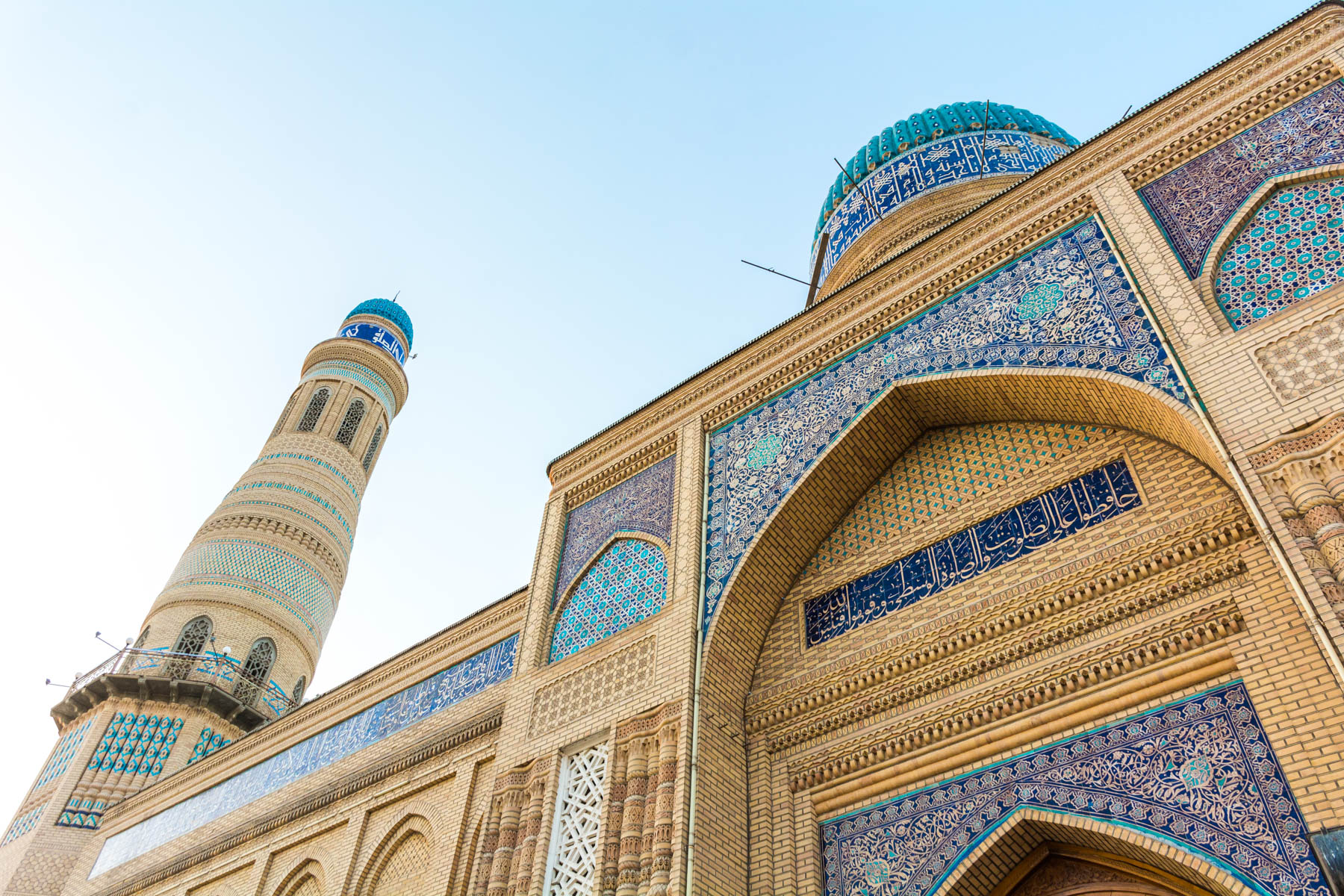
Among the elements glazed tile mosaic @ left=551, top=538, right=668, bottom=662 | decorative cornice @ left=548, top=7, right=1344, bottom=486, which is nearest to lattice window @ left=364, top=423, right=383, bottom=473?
decorative cornice @ left=548, top=7, right=1344, bottom=486

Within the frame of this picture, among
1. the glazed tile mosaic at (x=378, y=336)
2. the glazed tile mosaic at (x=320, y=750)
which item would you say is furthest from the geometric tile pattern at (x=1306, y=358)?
the glazed tile mosaic at (x=378, y=336)

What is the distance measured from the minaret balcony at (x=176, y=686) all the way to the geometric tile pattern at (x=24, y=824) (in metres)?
0.97

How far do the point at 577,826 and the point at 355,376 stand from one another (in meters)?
10.8

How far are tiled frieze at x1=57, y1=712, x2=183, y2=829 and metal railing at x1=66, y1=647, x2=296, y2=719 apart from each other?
16.4 inches

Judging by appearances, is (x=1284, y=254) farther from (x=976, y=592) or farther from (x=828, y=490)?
(x=828, y=490)

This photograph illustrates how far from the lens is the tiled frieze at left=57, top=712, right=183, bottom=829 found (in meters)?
8.63

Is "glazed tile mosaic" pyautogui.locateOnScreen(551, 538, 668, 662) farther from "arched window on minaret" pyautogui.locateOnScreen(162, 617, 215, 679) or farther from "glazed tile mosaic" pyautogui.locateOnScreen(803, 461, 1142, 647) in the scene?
"arched window on minaret" pyautogui.locateOnScreen(162, 617, 215, 679)

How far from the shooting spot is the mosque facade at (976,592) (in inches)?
118

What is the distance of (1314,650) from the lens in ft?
9.48

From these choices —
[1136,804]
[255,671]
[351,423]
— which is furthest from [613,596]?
[351,423]

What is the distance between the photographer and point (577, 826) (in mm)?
4020

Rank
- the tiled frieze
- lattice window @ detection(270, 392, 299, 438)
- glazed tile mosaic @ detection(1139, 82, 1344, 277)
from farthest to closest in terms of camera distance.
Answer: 1. lattice window @ detection(270, 392, 299, 438)
2. the tiled frieze
3. glazed tile mosaic @ detection(1139, 82, 1344, 277)

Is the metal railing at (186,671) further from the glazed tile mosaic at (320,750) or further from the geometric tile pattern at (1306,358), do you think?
the geometric tile pattern at (1306,358)

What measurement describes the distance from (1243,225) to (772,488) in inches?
79.8
